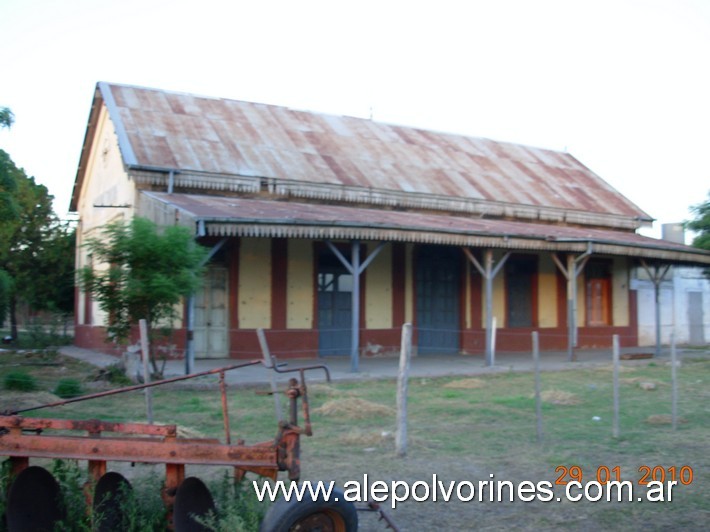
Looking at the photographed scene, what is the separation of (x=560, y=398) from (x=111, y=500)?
25.8 feet

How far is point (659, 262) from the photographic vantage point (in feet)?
66.9

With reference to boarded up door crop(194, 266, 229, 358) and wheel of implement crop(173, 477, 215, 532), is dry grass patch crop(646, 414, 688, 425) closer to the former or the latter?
wheel of implement crop(173, 477, 215, 532)

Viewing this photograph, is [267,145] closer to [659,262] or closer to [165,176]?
[165,176]

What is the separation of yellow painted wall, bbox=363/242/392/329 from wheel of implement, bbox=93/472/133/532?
42.9ft

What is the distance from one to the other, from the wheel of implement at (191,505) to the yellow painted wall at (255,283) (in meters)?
11.7

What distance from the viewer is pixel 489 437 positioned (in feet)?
27.2

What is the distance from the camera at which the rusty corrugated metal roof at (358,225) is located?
1311cm

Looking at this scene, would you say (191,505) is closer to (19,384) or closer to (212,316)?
(19,384)

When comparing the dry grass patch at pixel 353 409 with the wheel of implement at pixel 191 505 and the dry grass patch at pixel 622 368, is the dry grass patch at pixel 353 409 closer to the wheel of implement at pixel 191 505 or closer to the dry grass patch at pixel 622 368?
the wheel of implement at pixel 191 505

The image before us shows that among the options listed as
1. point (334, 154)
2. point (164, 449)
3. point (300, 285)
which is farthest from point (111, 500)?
point (334, 154)

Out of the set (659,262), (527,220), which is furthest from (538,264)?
(659,262)

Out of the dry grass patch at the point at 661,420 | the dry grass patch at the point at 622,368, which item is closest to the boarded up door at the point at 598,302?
the dry grass patch at the point at 622,368

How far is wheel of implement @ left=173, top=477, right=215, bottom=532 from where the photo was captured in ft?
14.8

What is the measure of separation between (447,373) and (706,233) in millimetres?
10083
